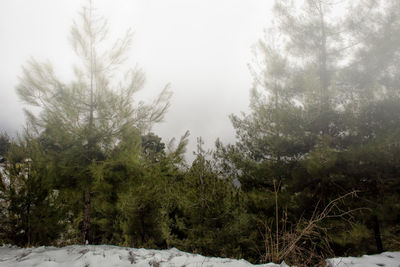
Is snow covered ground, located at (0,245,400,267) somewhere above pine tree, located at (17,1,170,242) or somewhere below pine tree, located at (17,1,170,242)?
below

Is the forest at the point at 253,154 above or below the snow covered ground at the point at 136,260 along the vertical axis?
above

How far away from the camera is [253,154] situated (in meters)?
8.72

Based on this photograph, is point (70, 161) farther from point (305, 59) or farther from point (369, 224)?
point (369, 224)

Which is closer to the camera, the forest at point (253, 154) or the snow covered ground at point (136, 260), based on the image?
the snow covered ground at point (136, 260)

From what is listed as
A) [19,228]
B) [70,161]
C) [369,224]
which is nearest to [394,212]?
[369,224]

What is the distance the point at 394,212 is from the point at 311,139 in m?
3.05

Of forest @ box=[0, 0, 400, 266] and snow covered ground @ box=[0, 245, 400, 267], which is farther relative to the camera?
forest @ box=[0, 0, 400, 266]

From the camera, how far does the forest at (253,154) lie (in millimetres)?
5723

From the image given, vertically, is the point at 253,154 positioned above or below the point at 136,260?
above

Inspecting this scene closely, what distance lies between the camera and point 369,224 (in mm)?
7527

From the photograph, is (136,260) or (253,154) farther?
(253,154)

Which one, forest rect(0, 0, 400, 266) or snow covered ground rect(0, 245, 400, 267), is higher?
forest rect(0, 0, 400, 266)

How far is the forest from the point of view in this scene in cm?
572

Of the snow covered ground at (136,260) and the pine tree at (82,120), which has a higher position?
the pine tree at (82,120)
